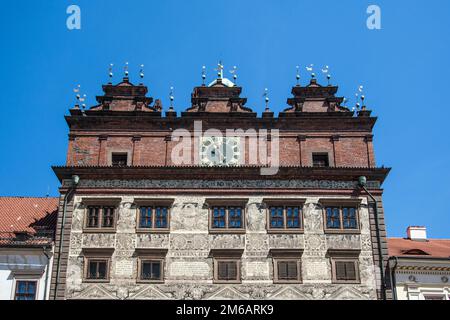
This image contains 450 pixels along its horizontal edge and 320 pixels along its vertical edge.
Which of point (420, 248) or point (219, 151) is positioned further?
point (420, 248)

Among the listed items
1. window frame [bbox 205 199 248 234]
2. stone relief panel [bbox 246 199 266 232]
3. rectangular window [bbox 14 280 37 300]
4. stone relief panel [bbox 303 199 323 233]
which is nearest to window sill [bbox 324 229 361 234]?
stone relief panel [bbox 303 199 323 233]

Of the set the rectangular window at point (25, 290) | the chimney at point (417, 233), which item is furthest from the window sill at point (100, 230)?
the chimney at point (417, 233)

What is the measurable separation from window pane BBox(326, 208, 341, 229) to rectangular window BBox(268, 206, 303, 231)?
3.52 ft

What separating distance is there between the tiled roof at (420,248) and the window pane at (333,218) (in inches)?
101

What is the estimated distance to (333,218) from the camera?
2306cm

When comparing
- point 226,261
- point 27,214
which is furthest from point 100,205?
point 226,261

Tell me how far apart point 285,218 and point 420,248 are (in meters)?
6.31

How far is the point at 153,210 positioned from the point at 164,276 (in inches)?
102

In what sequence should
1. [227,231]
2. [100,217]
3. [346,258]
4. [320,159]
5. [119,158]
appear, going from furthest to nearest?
[320,159] < [119,158] < [100,217] < [227,231] < [346,258]

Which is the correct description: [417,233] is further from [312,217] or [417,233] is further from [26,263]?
[26,263]

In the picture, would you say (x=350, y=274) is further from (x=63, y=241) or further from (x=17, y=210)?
(x=17, y=210)
